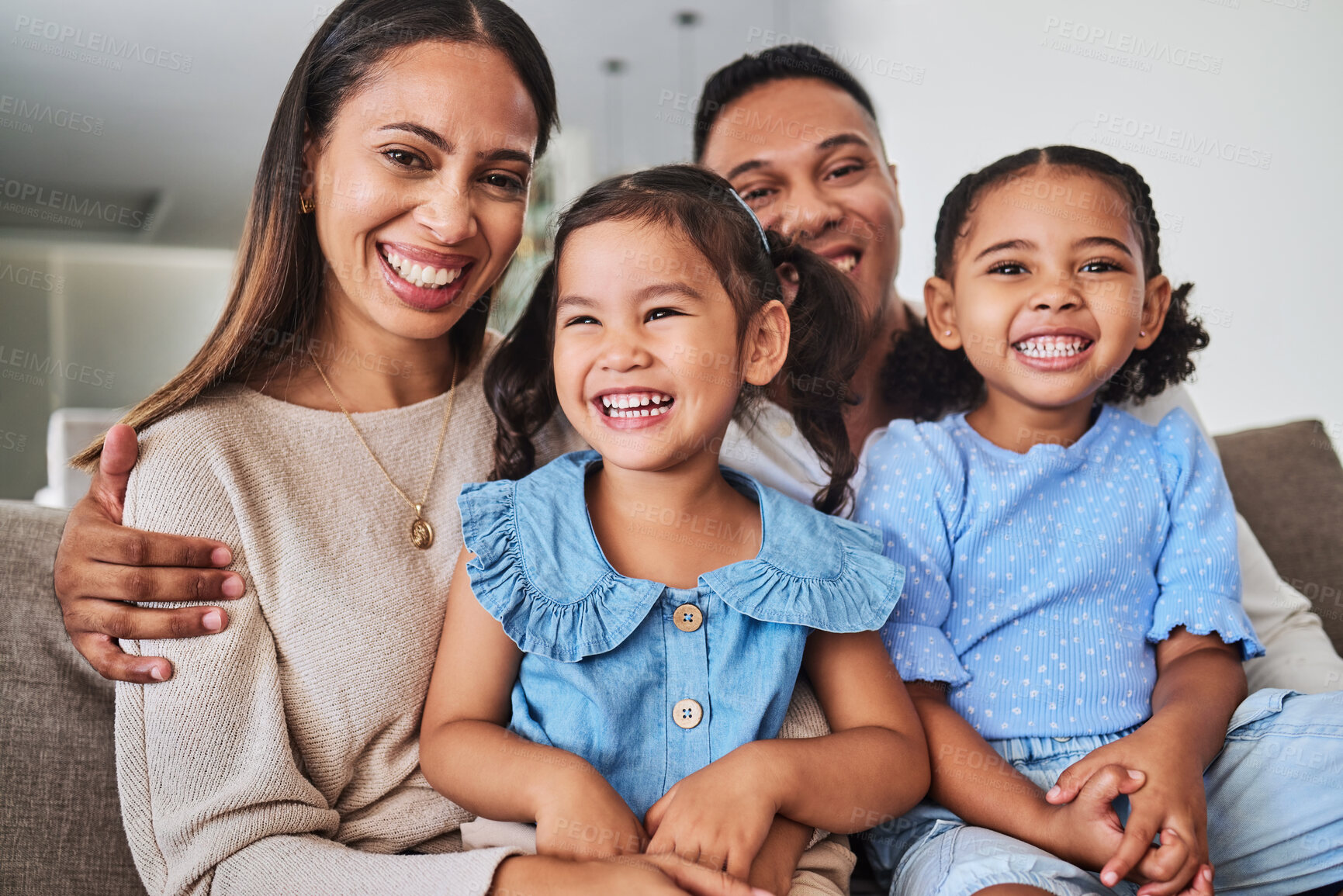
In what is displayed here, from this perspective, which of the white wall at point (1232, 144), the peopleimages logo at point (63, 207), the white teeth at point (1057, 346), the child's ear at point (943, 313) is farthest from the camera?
the peopleimages logo at point (63, 207)

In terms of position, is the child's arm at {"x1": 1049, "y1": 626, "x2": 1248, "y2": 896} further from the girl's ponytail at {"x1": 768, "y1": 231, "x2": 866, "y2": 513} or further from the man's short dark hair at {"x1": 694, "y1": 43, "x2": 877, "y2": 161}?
the man's short dark hair at {"x1": 694, "y1": 43, "x2": 877, "y2": 161}

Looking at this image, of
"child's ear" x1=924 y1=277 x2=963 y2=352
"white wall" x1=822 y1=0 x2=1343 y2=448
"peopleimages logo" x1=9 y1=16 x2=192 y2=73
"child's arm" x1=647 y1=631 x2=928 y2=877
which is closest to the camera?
"child's arm" x1=647 y1=631 x2=928 y2=877

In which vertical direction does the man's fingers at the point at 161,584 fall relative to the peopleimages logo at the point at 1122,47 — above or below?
below

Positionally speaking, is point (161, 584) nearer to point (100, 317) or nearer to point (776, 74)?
point (776, 74)

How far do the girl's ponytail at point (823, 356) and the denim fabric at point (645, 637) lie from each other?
0.37 meters

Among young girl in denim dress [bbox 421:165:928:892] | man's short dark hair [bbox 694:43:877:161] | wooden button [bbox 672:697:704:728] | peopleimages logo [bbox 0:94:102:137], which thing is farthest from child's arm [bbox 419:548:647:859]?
peopleimages logo [bbox 0:94:102:137]

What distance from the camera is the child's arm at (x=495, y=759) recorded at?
105 cm

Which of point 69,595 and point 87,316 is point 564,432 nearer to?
point 69,595

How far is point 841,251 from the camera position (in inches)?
79.0

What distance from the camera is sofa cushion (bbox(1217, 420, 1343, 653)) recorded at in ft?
6.99

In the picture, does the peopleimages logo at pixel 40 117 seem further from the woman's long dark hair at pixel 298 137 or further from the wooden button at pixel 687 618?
the wooden button at pixel 687 618

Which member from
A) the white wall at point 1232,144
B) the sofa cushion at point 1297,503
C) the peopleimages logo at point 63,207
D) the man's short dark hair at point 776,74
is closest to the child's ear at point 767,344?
the man's short dark hair at point 776,74

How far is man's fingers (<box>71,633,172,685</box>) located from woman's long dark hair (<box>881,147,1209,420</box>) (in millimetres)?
1273

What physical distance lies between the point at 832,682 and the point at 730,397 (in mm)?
386
